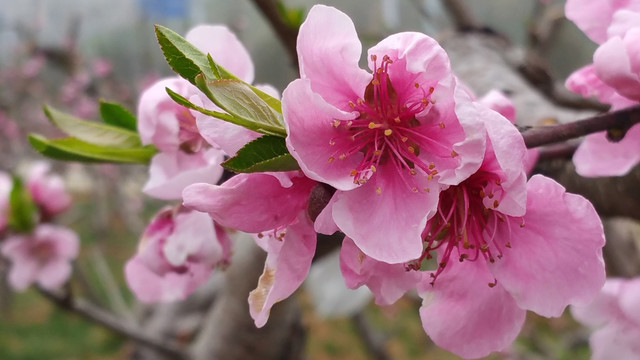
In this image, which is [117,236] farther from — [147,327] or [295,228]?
[295,228]

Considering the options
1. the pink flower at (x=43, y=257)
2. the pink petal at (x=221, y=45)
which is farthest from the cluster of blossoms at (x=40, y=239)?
the pink petal at (x=221, y=45)

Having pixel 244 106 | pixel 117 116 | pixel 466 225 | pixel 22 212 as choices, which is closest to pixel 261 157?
pixel 244 106

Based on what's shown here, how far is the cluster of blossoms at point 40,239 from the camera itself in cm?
121

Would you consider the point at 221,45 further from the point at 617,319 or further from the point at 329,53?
the point at 617,319

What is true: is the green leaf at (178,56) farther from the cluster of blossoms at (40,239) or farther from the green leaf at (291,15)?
the cluster of blossoms at (40,239)

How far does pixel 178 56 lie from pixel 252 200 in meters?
0.10

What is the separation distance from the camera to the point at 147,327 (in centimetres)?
223

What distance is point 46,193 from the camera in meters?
1.22

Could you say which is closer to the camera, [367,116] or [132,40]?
[367,116]

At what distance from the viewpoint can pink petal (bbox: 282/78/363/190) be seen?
313 millimetres

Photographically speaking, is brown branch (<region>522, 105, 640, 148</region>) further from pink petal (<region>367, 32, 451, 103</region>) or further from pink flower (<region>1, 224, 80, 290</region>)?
pink flower (<region>1, 224, 80, 290</region>)

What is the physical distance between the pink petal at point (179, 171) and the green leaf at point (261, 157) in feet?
0.30

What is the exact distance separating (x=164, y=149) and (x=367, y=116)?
190mm

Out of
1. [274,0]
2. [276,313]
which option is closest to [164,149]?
[274,0]
